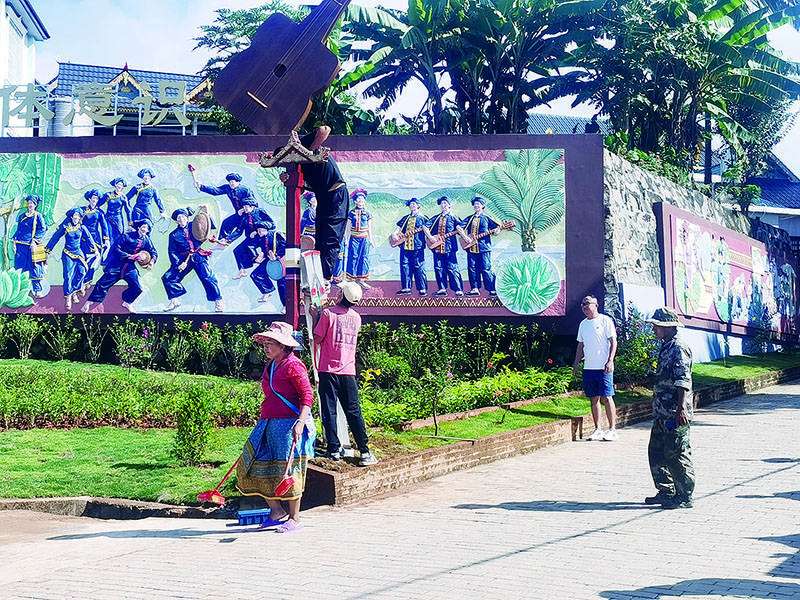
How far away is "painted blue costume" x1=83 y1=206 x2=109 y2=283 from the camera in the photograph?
20.4 metres

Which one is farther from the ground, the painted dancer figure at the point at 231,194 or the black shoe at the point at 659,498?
the painted dancer figure at the point at 231,194

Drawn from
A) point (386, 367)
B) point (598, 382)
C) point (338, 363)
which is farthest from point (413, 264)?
point (338, 363)

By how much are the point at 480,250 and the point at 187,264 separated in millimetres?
6065

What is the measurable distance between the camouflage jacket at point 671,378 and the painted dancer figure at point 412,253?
35.9ft

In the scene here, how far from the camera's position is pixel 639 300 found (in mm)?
20500

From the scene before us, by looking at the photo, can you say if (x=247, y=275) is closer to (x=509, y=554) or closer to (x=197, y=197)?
(x=197, y=197)

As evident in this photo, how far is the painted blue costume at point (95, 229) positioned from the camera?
20.4m

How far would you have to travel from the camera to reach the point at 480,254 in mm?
19984

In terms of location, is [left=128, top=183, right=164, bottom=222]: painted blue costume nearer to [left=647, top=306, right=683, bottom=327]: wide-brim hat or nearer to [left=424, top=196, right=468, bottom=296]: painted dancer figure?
[left=424, top=196, right=468, bottom=296]: painted dancer figure

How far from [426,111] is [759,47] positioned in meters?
11.9

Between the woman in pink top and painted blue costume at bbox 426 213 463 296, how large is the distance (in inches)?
471

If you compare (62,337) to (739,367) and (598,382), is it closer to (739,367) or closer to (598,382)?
(598,382)

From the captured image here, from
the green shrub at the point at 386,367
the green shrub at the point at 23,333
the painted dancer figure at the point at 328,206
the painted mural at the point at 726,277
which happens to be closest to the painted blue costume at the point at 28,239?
the green shrub at the point at 23,333

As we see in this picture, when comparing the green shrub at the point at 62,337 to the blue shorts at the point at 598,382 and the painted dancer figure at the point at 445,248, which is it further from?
the blue shorts at the point at 598,382
